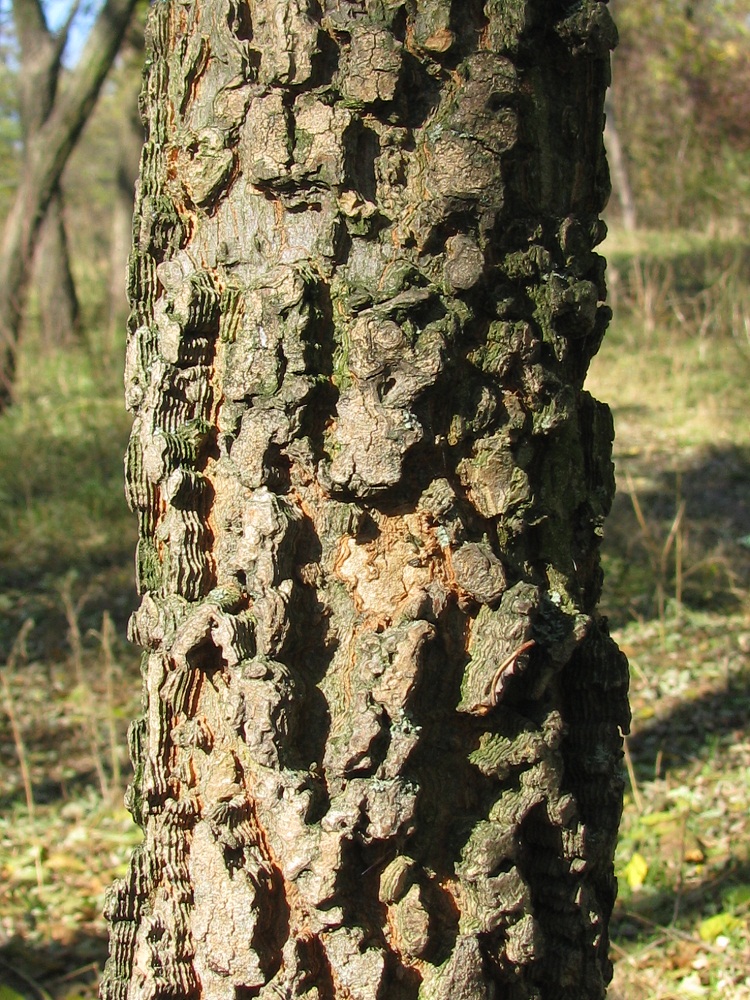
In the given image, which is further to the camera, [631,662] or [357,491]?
[631,662]

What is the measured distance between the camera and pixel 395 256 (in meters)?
1.38

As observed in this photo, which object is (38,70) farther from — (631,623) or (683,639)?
(683,639)

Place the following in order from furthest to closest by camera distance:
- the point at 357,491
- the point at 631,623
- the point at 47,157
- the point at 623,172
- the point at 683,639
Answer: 1. the point at 623,172
2. the point at 47,157
3. the point at 631,623
4. the point at 683,639
5. the point at 357,491

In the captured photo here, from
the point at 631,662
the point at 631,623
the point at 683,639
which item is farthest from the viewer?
the point at 631,623

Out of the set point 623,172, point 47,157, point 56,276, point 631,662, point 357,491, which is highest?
point 623,172

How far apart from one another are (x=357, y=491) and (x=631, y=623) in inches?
128

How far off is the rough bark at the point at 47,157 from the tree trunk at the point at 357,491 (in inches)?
241

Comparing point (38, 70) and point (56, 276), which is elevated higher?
point (38, 70)

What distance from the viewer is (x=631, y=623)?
14.3ft

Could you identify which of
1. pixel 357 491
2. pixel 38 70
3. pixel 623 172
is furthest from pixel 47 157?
pixel 623 172

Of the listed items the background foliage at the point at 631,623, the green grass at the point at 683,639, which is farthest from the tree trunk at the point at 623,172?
the green grass at the point at 683,639

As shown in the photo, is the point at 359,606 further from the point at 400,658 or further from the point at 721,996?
the point at 721,996

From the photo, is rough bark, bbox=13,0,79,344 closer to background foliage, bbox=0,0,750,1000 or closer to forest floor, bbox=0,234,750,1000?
background foliage, bbox=0,0,750,1000

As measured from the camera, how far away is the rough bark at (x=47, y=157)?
723cm
